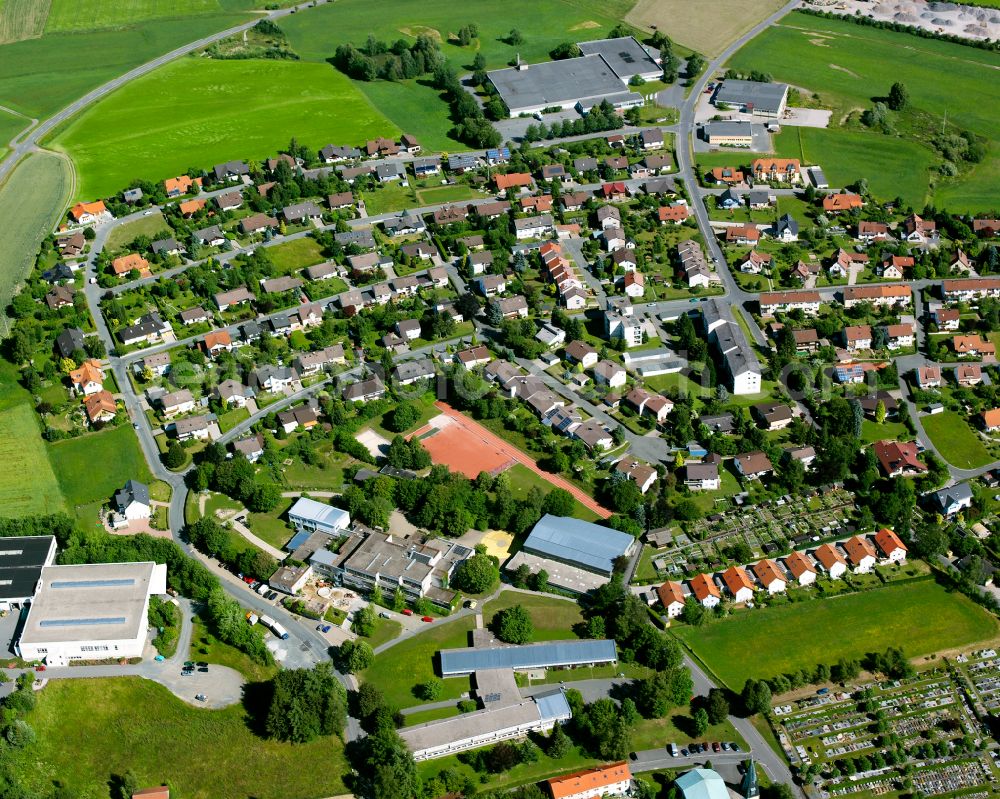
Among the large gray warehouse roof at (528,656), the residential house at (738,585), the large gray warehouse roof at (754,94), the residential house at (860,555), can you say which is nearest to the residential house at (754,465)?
the residential house at (860,555)

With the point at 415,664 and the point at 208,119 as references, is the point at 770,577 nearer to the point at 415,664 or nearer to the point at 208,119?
the point at 415,664

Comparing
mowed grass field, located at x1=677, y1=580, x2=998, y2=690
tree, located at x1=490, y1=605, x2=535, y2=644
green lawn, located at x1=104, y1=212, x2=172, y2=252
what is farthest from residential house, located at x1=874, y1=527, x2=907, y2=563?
green lawn, located at x1=104, y1=212, x2=172, y2=252

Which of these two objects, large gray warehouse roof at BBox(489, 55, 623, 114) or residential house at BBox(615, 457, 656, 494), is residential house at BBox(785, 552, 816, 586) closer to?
residential house at BBox(615, 457, 656, 494)

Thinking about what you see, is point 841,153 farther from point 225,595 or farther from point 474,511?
point 225,595

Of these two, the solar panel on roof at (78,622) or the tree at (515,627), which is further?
the solar panel on roof at (78,622)

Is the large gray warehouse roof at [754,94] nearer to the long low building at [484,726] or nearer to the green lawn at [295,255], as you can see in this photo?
the green lawn at [295,255]

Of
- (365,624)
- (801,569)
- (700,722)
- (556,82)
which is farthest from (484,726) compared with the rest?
(556,82)

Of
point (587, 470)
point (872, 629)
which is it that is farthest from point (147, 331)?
point (872, 629)
